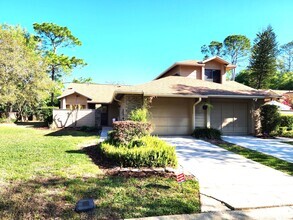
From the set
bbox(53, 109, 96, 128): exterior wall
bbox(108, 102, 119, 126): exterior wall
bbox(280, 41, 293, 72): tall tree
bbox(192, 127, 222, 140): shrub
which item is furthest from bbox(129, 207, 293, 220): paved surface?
bbox(280, 41, 293, 72): tall tree

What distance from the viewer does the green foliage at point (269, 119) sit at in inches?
536

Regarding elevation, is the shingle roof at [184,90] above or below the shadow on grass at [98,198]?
above

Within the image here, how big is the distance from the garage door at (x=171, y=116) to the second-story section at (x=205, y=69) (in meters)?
4.61

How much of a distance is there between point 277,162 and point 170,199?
5034mm

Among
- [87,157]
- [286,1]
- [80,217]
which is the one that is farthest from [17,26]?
[80,217]

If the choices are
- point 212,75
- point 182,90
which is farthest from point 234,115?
point 212,75

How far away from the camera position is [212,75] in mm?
18078

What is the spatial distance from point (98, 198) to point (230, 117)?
12133 millimetres

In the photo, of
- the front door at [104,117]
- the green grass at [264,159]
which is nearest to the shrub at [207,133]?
the green grass at [264,159]

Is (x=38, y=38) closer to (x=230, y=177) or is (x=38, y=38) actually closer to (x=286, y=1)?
(x=286, y=1)

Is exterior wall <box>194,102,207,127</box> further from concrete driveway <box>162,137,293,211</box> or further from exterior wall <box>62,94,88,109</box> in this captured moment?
exterior wall <box>62,94,88,109</box>

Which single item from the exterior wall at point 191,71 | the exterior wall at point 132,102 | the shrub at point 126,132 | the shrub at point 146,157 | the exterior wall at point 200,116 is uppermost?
the exterior wall at point 191,71

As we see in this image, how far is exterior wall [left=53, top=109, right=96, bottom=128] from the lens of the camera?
62.3 ft

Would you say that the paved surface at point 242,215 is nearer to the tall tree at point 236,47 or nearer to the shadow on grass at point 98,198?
the shadow on grass at point 98,198
